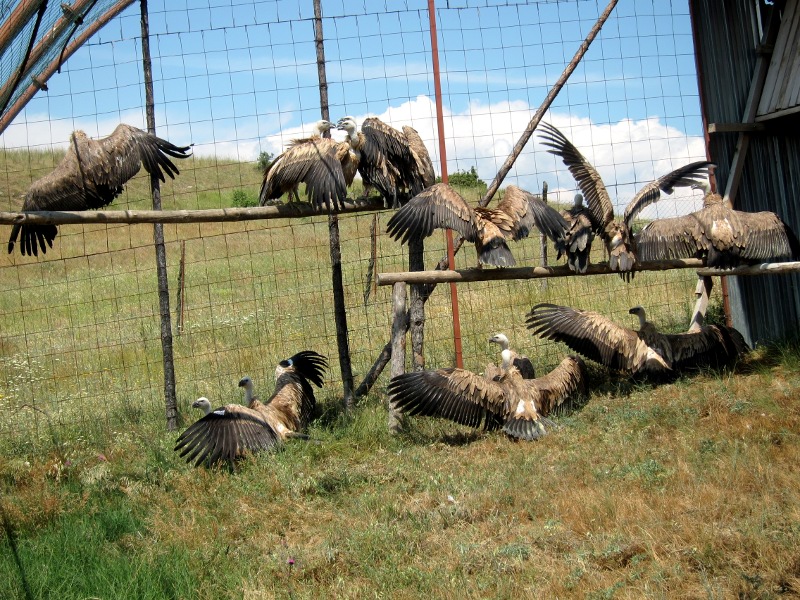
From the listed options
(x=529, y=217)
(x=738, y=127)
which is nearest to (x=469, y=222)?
(x=529, y=217)

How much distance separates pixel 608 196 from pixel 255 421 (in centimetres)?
377

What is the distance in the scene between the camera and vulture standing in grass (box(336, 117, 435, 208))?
7.33 metres

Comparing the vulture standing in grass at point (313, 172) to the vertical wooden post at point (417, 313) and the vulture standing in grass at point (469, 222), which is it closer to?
the vulture standing in grass at point (469, 222)

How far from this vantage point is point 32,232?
7.34 m

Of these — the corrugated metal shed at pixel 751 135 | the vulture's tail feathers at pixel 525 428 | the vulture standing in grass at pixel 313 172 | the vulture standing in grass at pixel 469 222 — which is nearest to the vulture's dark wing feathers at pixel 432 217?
the vulture standing in grass at pixel 469 222

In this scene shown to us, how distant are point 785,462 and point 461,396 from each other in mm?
2593

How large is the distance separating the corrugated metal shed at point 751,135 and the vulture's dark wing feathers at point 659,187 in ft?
4.71

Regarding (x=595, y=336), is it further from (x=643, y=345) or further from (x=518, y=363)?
(x=518, y=363)

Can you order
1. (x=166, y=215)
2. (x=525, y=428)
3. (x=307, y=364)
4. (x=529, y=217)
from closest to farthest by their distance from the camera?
(x=166, y=215)
(x=525, y=428)
(x=529, y=217)
(x=307, y=364)

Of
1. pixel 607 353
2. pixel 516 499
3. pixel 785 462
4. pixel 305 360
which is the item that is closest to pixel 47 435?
pixel 305 360

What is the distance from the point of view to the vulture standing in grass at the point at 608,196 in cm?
728

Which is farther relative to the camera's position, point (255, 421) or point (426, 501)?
point (255, 421)

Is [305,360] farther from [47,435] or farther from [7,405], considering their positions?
[7,405]

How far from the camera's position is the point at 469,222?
274 inches
